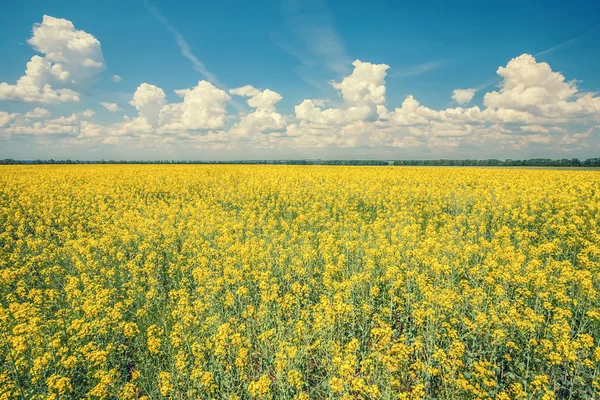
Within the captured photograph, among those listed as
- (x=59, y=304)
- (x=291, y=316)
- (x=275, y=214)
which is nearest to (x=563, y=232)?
(x=291, y=316)

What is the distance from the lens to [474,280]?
6.92m

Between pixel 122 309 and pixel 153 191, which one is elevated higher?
pixel 153 191

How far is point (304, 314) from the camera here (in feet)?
17.9

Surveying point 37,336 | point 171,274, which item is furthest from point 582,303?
point 37,336

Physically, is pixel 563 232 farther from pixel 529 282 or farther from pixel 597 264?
pixel 529 282

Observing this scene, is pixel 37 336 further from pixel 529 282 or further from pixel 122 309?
pixel 529 282

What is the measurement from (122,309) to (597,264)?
37.4 ft

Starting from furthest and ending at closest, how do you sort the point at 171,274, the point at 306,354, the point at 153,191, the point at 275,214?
the point at 153,191 → the point at 275,214 → the point at 171,274 → the point at 306,354

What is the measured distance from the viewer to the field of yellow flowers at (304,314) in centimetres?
436

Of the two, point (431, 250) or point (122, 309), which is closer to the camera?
point (122, 309)

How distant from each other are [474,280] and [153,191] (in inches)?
802

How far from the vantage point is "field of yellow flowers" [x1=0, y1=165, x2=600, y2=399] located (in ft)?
14.3

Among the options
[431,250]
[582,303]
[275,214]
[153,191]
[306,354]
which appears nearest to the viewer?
[306,354]

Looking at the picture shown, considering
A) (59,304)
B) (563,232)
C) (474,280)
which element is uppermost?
(563,232)
